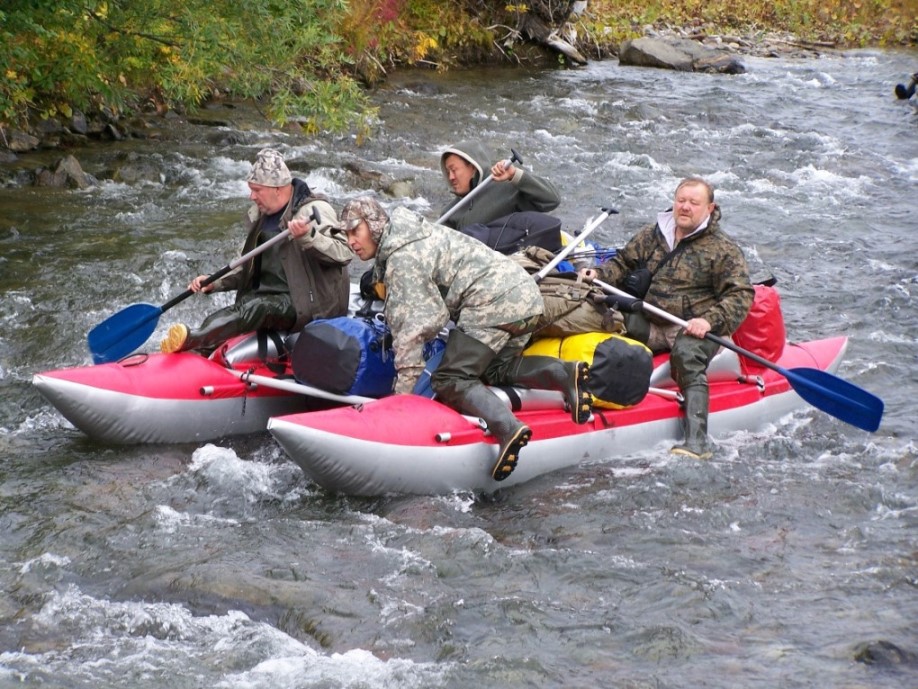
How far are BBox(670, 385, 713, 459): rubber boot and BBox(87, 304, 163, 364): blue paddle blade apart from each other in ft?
10.7

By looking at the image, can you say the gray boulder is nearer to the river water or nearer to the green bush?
the river water

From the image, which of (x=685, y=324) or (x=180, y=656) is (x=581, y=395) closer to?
(x=685, y=324)

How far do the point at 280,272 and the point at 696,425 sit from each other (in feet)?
8.57

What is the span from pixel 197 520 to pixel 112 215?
5748 mm

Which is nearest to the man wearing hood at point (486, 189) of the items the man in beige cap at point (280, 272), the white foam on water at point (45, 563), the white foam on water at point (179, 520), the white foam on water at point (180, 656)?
the man in beige cap at point (280, 272)

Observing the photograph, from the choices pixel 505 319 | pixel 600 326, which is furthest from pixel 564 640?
pixel 600 326

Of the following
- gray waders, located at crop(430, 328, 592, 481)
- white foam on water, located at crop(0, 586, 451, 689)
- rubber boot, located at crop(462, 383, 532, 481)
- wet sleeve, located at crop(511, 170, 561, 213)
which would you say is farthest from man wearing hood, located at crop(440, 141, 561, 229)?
white foam on water, located at crop(0, 586, 451, 689)

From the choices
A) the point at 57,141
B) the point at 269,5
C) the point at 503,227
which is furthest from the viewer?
the point at 57,141

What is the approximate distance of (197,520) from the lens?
19.2 feet

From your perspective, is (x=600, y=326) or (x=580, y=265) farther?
(x=580, y=265)

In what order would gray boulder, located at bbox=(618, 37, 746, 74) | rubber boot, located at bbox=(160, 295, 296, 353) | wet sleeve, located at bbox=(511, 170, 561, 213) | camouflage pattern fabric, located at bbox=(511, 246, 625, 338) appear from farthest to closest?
gray boulder, located at bbox=(618, 37, 746, 74), wet sleeve, located at bbox=(511, 170, 561, 213), rubber boot, located at bbox=(160, 295, 296, 353), camouflage pattern fabric, located at bbox=(511, 246, 625, 338)

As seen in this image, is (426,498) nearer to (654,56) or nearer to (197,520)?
(197,520)

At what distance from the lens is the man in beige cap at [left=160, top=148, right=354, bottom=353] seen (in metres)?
6.78

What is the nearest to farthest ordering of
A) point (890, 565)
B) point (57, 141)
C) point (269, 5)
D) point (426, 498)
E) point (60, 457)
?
1. point (890, 565)
2. point (426, 498)
3. point (60, 457)
4. point (269, 5)
5. point (57, 141)
